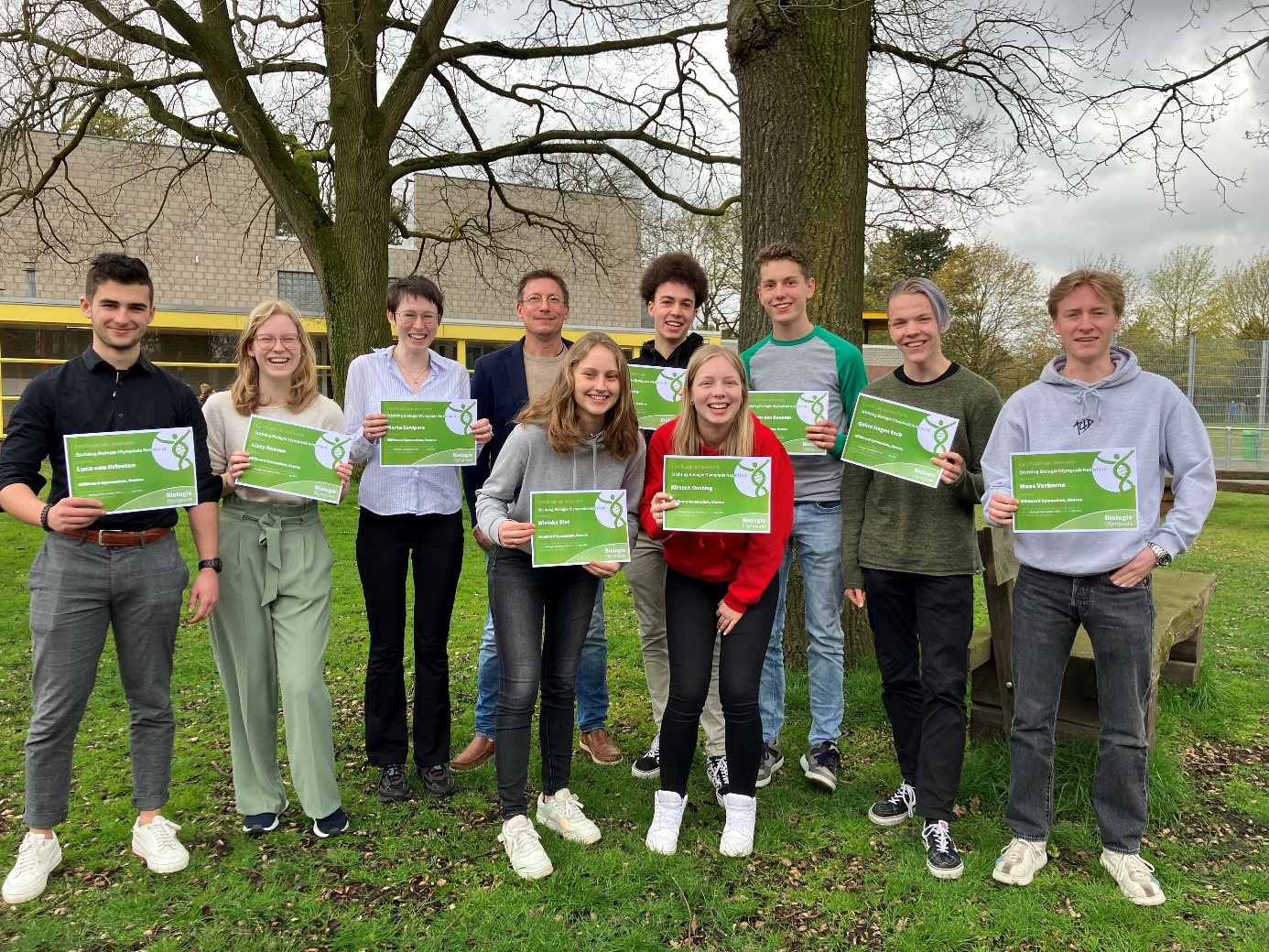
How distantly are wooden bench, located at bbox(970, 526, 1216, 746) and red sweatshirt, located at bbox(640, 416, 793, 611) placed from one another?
959 millimetres

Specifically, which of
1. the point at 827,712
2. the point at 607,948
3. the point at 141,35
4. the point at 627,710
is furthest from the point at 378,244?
the point at 607,948

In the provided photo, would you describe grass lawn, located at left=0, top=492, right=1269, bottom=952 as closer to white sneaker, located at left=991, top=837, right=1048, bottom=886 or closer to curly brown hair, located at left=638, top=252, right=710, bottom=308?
white sneaker, located at left=991, top=837, right=1048, bottom=886

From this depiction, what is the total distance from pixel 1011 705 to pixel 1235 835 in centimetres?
98

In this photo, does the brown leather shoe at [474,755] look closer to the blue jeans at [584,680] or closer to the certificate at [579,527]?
the blue jeans at [584,680]

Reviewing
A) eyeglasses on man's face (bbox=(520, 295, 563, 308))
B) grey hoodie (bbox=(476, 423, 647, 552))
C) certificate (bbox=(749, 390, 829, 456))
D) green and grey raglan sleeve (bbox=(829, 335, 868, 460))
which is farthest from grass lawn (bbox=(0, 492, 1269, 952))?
eyeglasses on man's face (bbox=(520, 295, 563, 308))

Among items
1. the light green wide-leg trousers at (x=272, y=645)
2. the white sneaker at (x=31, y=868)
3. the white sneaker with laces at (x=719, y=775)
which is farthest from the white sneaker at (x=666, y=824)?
the white sneaker at (x=31, y=868)

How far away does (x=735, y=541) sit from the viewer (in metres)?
3.44

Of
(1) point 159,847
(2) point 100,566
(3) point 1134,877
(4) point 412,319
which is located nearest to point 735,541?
(4) point 412,319

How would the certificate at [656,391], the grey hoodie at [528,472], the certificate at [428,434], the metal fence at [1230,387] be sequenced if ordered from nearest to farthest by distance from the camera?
the grey hoodie at [528,472] < the certificate at [428,434] < the certificate at [656,391] < the metal fence at [1230,387]

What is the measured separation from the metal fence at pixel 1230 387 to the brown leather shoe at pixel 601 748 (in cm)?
1752

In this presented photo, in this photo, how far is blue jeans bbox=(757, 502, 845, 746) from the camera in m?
3.85

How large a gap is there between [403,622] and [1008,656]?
2.82 metres

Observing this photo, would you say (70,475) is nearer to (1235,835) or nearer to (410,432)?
(410,432)

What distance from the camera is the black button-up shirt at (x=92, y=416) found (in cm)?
306
